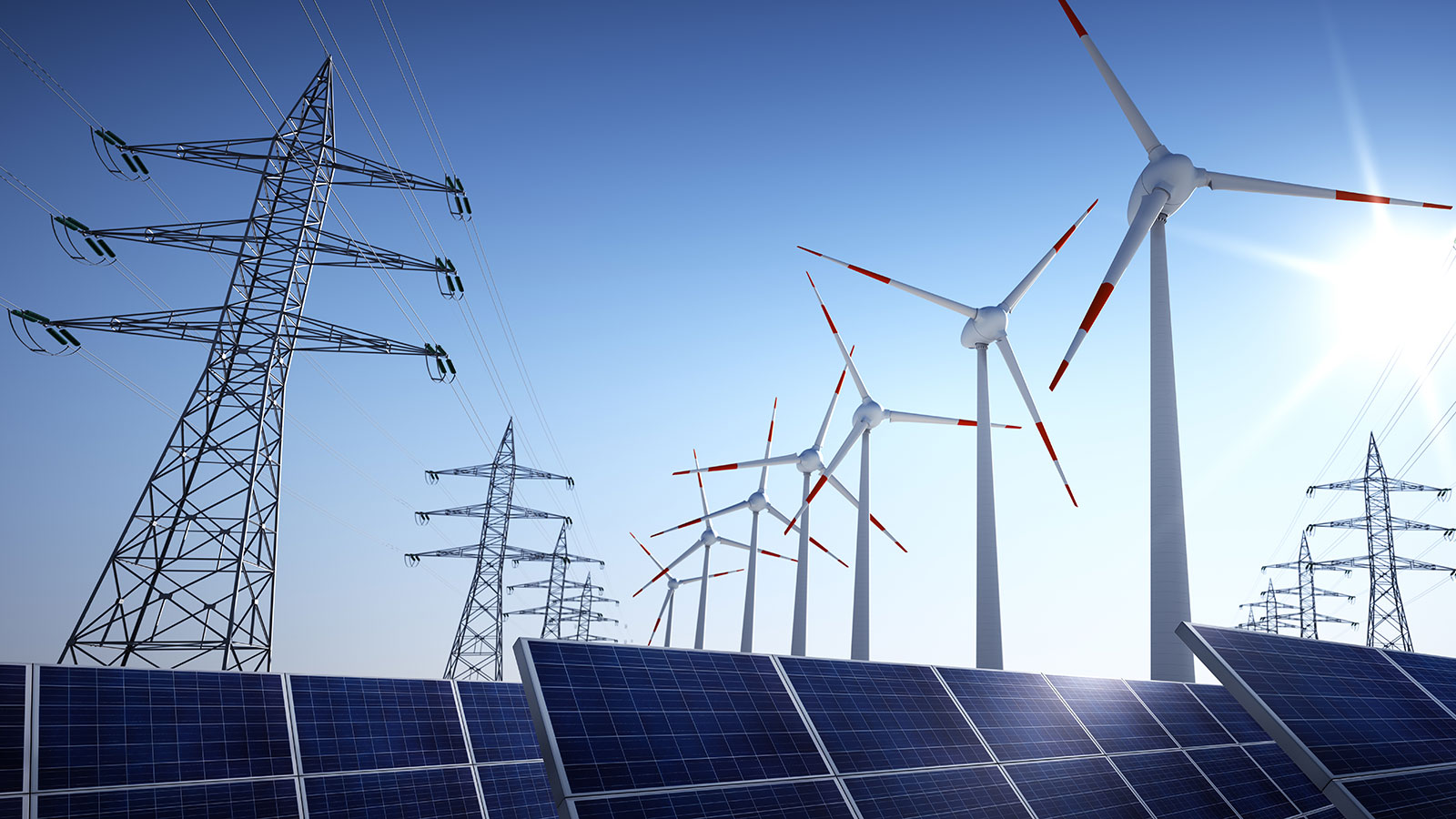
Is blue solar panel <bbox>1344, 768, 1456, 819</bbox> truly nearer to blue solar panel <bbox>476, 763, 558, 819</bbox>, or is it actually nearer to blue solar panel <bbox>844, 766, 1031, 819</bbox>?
blue solar panel <bbox>844, 766, 1031, 819</bbox>

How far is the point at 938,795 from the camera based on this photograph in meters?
10.8

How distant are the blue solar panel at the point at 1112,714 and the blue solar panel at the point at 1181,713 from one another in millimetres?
340

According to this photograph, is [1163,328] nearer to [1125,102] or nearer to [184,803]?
[1125,102]

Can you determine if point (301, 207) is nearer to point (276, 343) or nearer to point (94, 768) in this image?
point (276, 343)

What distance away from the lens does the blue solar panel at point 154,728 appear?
13.2 m

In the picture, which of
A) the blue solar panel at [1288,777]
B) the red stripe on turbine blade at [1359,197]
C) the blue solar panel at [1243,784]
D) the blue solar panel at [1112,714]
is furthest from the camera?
the red stripe on turbine blade at [1359,197]

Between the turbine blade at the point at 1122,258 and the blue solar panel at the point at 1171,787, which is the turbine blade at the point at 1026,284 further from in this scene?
the blue solar panel at the point at 1171,787

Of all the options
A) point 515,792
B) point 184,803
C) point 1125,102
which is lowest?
point 515,792

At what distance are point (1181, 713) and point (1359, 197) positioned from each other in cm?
2230

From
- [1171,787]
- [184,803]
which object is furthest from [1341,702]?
[184,803]

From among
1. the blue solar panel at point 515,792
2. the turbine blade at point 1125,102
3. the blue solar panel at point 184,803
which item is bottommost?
the blue solar panel at point 515,792

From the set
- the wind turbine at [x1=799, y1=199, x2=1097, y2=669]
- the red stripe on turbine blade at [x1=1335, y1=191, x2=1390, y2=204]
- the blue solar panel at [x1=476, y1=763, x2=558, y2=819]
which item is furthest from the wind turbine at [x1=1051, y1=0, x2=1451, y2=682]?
the blue solar panel at [x1=476, y1=763, x2=558, y2=819]

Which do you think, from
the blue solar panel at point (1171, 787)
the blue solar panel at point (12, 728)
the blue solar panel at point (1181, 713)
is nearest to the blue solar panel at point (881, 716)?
the blue solar panel at point (1171, 787)

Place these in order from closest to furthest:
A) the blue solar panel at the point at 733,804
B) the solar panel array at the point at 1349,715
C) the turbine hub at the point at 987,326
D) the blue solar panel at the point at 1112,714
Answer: the blue solar panel at the point at 733,804, the solar panel array at the point at 1349,715, the blue solar panel at the point at 1112,714, the turbine hub at the point at 987,326
